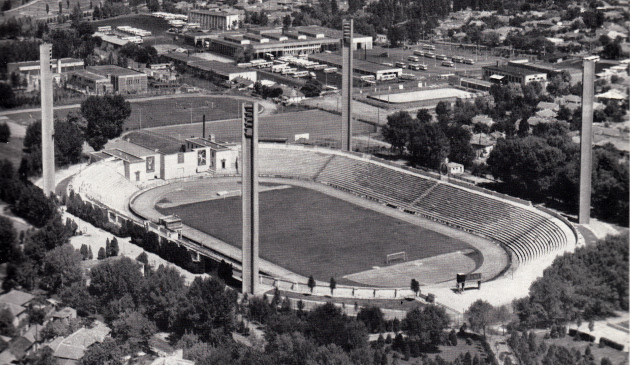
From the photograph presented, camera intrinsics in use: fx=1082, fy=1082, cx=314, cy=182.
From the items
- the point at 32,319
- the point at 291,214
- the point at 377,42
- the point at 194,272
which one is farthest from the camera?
the point at 377,42

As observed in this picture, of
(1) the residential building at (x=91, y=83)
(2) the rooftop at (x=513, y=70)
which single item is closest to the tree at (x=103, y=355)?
(1) the residential building at (x=91, y=83)

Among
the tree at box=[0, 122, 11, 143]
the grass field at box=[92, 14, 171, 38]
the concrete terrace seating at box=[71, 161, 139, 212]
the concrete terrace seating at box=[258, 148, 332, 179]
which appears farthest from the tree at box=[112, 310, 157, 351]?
the grass field at box=[92, 14, 171, 38]

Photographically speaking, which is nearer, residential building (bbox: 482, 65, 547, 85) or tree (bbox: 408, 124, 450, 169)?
tree (bbox: 408, 124, 450, 169)

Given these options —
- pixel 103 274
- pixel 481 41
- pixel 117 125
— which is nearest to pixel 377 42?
pixel 481 41

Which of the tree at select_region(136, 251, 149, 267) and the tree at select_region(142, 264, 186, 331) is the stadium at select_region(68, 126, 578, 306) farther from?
the tree at select_region(142, 264, 186, 331)

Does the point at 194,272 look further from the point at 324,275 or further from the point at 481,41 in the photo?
the point at 481,41

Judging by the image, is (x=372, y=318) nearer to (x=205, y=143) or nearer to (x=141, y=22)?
(x=205, y=143)
